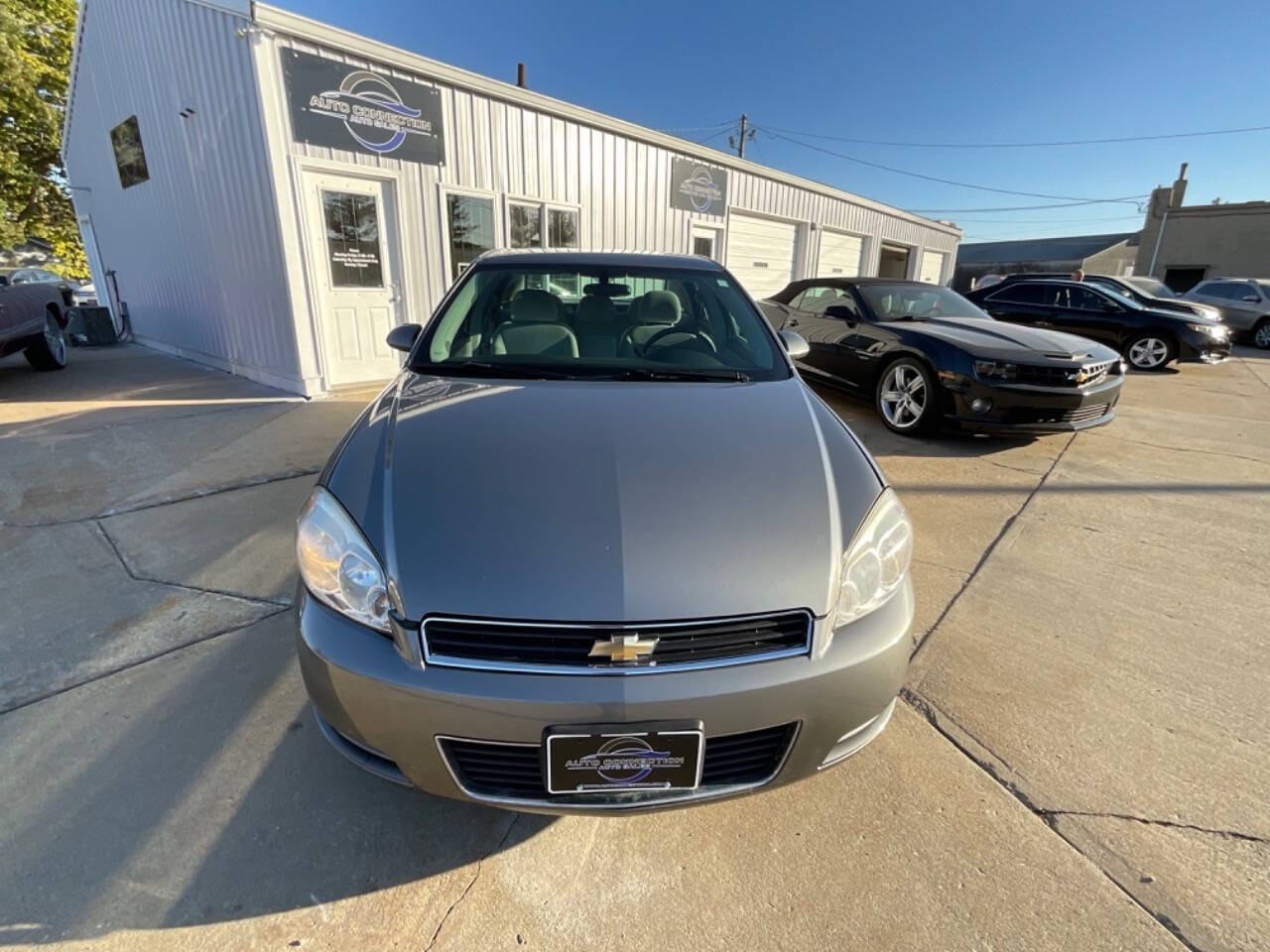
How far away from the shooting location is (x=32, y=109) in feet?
54.0

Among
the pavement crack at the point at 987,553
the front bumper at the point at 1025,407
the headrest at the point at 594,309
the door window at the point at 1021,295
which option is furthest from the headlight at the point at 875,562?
the door window at the point at 1021,295

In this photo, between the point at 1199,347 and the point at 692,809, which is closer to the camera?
the point at 692,809

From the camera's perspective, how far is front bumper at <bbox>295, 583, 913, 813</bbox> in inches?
46.8

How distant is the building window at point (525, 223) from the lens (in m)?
7.62

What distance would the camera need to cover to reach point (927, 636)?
2408 mm

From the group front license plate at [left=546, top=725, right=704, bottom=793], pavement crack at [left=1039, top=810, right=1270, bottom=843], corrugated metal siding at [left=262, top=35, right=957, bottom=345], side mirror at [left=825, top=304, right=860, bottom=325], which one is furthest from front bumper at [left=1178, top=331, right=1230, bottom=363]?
front license plate at [left=546, top=725, right=704, bottom=793]

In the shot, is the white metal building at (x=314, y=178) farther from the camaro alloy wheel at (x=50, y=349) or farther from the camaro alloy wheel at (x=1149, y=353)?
the camaro alloy wheel at (x=1149, y=353)

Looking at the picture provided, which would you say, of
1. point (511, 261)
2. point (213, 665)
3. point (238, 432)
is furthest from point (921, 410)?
point (238, 432)

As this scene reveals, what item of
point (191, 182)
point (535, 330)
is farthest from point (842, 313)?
point (191, 182)

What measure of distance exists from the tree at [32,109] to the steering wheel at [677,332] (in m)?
20.0

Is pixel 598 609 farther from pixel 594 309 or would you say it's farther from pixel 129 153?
pixel 129 153

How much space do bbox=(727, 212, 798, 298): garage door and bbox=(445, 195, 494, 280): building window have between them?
5332 millimetres

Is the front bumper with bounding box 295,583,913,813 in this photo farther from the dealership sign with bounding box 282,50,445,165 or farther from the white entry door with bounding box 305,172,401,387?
the dealership sign with bounding box 282,50,445,165

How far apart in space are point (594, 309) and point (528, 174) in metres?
5.90
